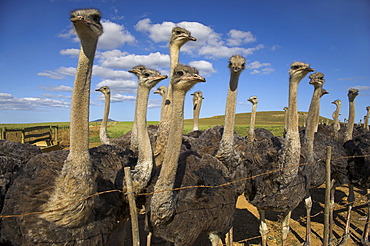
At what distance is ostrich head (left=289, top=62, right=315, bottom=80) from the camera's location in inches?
171

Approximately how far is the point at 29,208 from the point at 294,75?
4.20 meters

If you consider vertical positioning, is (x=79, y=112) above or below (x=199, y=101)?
below

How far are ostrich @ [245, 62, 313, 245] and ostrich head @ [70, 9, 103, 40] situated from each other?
3147 mm

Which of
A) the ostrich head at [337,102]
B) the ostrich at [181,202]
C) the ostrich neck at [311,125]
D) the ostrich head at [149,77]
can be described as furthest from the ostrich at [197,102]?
the ostrich at [181,202]

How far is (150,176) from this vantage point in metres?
3.46

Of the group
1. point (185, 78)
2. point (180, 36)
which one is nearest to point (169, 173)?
point (185, 78)

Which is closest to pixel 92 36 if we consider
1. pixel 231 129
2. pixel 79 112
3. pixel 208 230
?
pixel 79 112

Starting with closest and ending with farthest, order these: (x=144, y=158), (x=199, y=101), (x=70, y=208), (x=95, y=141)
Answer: (x=70, y=208) → (x=144, y=158) → (x=199, y=101) → (x=95, y=141)

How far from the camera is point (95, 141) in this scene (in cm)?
2420

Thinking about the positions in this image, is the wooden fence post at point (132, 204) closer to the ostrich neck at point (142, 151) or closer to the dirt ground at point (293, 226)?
the ostrich neck at point (142, 151)

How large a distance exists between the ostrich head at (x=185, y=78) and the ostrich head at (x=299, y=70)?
2.23 meters

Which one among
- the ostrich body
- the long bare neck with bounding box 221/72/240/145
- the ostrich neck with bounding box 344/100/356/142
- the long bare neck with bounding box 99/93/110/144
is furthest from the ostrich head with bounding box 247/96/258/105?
the ostrich body

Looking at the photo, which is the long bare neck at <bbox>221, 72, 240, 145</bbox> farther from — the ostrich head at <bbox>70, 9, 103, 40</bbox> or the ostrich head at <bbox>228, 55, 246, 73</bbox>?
the ostrich head at <bbox>70, 9, 103, 40</bbox>

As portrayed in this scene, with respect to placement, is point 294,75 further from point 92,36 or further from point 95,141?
point 95,141
